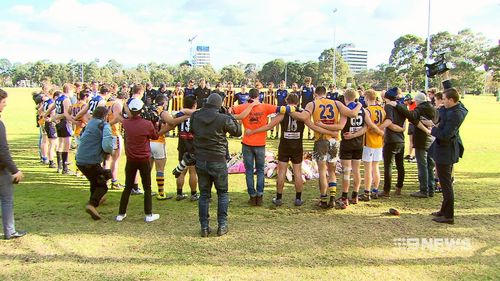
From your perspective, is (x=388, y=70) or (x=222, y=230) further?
(x=388, y=70)

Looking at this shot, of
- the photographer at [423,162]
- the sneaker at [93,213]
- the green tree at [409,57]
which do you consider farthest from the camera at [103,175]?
the green tree at [409,57]

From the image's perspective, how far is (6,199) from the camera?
5121 mm

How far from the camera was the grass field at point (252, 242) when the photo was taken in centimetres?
435

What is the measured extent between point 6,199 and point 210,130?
2995mm

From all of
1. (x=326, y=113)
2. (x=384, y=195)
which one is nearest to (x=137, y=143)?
(x=326, y=113)

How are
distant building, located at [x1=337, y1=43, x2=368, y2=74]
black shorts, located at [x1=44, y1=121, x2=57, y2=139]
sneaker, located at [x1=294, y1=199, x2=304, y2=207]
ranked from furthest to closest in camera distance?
distant building, located at [x1=337, y1=43, x2=368, y2=74]
black shorts, located at [x1=44, y1=121, x2=57, y2=139]
sneaker, located at [x1=294, y1=199, x2=304, y2=207]

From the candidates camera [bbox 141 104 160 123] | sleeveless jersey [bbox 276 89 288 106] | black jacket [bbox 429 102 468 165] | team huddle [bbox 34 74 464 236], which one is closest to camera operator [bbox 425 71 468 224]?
black jacket [bbox 429 102 468 165]

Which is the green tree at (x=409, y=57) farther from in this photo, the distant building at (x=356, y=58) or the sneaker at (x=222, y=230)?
the distant building at (x=356, y=58)

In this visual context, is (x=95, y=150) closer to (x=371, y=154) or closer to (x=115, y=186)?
(x=115, y=186)

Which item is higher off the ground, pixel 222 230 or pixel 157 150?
pixel 157 150

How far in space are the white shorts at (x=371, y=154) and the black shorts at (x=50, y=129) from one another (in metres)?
7.82

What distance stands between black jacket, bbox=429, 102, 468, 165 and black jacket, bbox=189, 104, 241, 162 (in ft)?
11.3

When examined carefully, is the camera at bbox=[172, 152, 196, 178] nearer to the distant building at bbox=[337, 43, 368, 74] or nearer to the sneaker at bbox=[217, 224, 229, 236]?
the sneaker at bbox=[217, 224, 229, 236]

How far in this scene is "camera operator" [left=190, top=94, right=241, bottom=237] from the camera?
5320 millimetres
